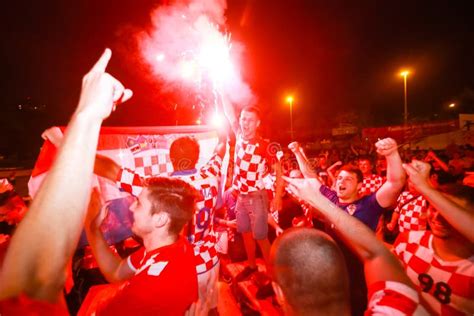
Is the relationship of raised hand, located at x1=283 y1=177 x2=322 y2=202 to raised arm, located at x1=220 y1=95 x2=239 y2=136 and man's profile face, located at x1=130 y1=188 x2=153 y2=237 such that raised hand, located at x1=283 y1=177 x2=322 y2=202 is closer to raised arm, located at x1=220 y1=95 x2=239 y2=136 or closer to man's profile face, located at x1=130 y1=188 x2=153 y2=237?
man's profile face, located at x1=130 y1=188 x2=153 y2=237

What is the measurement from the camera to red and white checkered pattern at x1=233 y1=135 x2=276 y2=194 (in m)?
4.89

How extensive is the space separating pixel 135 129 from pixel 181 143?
2.64 feet

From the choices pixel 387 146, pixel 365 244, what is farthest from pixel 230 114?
pixel 365 244

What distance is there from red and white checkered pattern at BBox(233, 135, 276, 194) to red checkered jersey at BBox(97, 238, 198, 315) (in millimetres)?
2791

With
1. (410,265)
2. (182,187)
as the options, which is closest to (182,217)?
(182,187)

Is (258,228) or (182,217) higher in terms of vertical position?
(182,217)

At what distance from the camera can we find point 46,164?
9.28 ft

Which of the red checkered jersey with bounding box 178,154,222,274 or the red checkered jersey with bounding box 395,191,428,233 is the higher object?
the red checkered jersey with bounding box 178,154,222,274

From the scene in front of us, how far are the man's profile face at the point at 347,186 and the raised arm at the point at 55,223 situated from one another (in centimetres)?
334

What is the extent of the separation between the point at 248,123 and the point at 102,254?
10.5 feet

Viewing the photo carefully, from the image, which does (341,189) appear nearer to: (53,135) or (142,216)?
(142,216)

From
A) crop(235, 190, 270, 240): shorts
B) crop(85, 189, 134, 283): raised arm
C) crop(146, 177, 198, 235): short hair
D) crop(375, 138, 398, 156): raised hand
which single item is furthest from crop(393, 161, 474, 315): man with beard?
crop(85, 189, 134, 283): raised arm

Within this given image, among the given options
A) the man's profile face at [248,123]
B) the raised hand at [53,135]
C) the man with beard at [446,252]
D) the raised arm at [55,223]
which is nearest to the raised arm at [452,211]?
the man with beard at [446,252]

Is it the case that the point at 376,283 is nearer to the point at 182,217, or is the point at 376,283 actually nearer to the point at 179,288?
the point at 179,288
